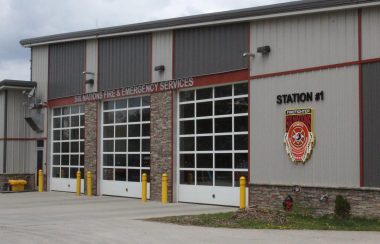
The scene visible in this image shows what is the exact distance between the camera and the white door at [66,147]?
89.6 feet

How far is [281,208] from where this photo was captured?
693 inches

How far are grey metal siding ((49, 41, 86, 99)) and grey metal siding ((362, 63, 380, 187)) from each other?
1455 cm

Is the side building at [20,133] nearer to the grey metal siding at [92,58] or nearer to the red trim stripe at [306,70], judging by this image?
the grey metal siding at [92,58]

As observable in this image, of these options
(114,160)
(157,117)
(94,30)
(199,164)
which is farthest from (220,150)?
(94,30)

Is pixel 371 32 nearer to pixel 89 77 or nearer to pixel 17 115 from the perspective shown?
pixel 89 77

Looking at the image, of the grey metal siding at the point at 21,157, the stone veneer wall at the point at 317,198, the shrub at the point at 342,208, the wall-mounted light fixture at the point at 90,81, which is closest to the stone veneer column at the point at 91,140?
the wall-mounted light fixture at the point at 90,81

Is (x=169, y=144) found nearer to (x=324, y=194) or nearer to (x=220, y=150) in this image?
(x=220, y=150)

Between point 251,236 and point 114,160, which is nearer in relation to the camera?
point 251,236

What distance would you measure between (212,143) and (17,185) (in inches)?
485

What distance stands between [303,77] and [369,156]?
10.3 ft

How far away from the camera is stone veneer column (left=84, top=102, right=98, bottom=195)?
25.9 m

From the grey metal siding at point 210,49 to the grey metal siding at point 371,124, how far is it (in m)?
4.58

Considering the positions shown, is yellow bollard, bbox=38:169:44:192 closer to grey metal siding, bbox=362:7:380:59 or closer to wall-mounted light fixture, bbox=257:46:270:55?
wall-mounted light fixture, bbox=257:46:270:55

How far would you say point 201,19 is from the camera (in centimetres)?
2059
